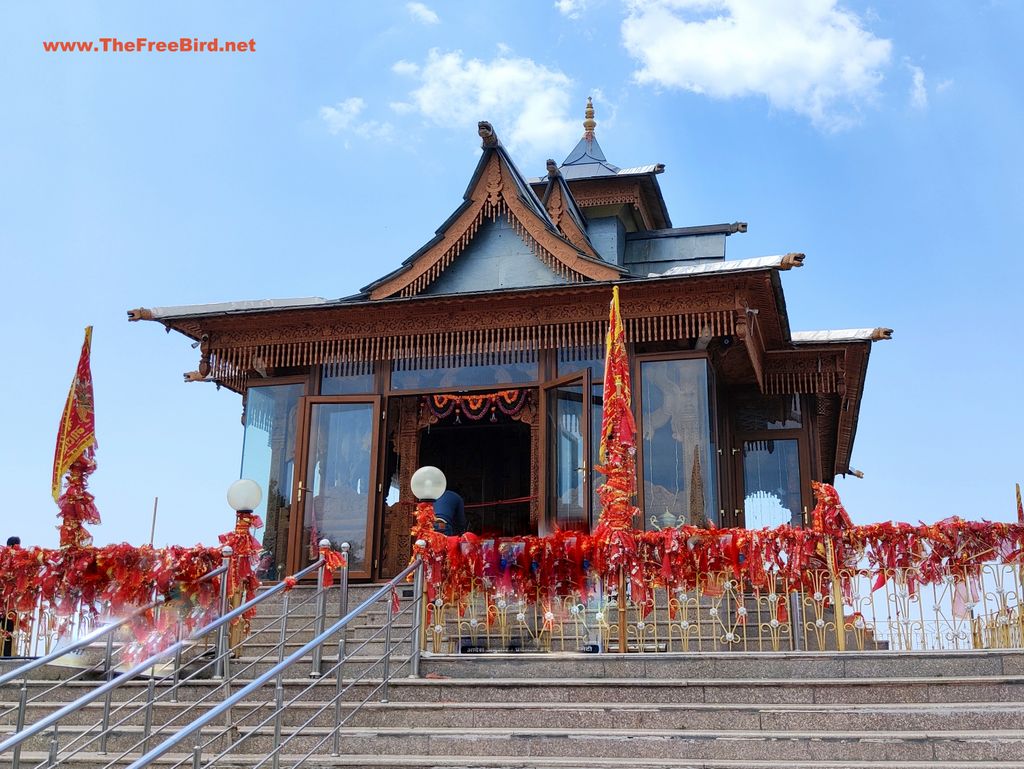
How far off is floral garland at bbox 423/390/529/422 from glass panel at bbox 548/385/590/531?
634 mm

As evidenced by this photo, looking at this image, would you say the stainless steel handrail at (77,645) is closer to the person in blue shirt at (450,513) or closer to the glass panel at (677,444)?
the person in blue shirt at (450,513)

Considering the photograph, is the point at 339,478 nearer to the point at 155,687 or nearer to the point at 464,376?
the point at 464,376

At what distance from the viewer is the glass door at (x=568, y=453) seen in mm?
12531

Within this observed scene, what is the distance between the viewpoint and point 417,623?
891 centimetres

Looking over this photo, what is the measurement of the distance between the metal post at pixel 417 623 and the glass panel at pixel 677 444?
381cm

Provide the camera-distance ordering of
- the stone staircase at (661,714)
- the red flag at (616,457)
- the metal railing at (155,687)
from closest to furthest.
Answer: the stone staircase at (661,714) < the metal railing at (155,687) < the red flag at (616,457)

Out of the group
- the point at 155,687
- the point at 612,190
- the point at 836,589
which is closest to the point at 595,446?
the point at 836,589

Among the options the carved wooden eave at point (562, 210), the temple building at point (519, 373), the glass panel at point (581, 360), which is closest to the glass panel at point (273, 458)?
the temple building at point (519, 373)

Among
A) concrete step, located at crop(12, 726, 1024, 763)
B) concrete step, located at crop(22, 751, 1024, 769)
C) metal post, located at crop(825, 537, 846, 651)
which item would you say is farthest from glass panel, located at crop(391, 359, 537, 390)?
Answer: concrete step, located at crop(22, 751, 1024, 769)

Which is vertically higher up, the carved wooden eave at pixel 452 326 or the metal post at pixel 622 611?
the carved wooden eave at pixel 452 326

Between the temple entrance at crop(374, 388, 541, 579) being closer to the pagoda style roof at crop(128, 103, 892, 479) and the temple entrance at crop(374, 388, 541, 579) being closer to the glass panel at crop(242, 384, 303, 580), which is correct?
the pagoda style roof at crop(128, 103, 892, 479)

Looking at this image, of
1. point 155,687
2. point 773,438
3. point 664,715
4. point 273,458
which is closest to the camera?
point 664,715

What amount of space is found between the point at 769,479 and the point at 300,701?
8.93 meters

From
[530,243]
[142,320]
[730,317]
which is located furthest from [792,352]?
[142,320]
